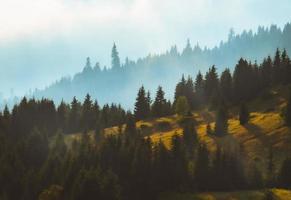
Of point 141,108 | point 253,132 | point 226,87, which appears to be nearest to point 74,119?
point 141,108

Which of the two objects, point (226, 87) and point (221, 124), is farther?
point (226, 87)

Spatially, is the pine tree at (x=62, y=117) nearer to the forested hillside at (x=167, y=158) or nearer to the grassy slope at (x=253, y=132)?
the forested hillside at (x=167, y=158)

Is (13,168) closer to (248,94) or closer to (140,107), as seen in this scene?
(140,107)

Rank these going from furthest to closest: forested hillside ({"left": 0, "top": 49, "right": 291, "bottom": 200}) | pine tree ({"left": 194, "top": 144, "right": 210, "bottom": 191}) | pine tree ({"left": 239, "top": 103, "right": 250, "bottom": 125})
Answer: pine tree ({"left": 239, "top": 103, "right": 250, "bottom": 125}) → pine tree ({"left": 194, "top": 144, "right": 210, "bottom": 191}) → forested hillside ({"left": 0, "top": 49, "right": 291, "bottom": 200})

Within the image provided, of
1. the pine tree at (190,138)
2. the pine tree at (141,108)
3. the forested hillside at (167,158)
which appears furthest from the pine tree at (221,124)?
the pine tree at (141,108)

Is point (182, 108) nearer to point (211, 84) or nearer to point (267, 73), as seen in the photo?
point (211, 84)

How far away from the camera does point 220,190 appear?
10350 cm

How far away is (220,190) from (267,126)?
3348cm

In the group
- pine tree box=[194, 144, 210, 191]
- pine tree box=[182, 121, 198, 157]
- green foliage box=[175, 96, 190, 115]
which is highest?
green foliage box=[175, 96, 190, 115]

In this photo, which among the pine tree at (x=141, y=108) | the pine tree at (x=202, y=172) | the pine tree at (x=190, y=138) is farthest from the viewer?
the pine tree at (x=141, y=108)

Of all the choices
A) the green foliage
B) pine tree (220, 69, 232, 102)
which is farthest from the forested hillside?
pine tree (220, 69, 232, 102)

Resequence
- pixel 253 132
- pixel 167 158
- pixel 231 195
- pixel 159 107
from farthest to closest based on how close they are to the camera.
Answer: pixel 159 107
pixel 253 132
pixel 167 158
pixel 231 195

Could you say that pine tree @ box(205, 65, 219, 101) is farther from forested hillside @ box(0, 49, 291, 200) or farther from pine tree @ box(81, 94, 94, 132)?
pine tree @ box(81, 94, 94, 132)

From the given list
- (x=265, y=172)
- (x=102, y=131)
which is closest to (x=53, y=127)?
(x=102, y=131)
